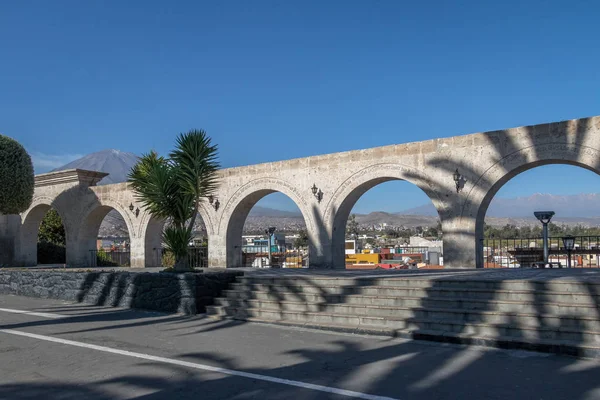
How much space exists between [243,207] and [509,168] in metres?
8.48

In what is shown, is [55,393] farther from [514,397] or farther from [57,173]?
[57,173]

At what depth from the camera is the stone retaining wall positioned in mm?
10570

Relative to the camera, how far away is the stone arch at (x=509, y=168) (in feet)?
Result: 36.0

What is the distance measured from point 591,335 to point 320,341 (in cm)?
352

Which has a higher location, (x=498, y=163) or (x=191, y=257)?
(x=498, y=163)

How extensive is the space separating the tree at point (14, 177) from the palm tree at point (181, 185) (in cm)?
929

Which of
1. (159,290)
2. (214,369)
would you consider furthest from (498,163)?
(214,369)

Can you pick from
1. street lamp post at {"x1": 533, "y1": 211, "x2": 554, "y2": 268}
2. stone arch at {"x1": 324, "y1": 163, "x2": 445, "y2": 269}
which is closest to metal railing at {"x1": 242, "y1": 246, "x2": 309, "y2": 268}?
stone arch at {"x1": 324, "y1": 163, "x2": 445, "y2": 269}

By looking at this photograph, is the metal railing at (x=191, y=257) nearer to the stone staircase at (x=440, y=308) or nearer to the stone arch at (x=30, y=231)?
the stone arch at (x=30, y=231)

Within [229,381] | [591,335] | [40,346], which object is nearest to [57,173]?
[40,346]

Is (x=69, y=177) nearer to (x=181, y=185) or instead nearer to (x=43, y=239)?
(x=43, y=239)

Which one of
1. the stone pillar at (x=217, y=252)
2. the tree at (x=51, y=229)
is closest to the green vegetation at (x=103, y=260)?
the tree at (x=51, y=229)

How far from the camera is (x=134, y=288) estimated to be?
1162 centimetres

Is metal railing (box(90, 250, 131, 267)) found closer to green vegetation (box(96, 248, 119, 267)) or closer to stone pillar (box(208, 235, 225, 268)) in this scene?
green vegetation (box(96, 248, 119, 267))
